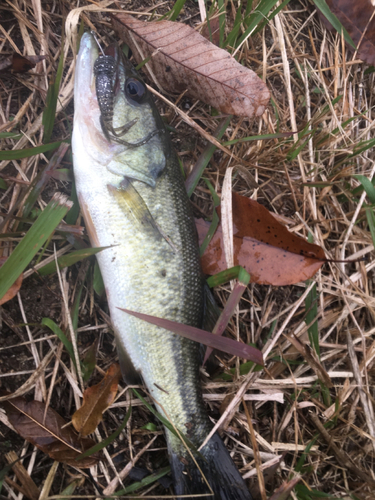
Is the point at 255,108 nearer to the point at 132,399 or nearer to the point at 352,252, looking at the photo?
the point at 352,252

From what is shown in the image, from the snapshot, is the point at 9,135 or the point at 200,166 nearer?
the point at 9,135

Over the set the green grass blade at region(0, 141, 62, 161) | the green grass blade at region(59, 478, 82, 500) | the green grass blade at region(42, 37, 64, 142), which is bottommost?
the green grass blade at region(59, 478, 82, 500)

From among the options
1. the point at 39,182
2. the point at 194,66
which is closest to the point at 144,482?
the point at 39,182

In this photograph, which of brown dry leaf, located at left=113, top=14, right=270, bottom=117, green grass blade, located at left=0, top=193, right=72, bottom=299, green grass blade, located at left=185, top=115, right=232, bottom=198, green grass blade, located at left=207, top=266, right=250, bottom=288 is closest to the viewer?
green grass blade, located at left=0, top=193, right=72, bottom=299

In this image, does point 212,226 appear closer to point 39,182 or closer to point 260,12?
point 39,182

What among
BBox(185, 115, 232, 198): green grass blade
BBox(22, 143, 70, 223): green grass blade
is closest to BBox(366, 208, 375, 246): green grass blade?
BBox(185, 115, 232, 198): green grass blade

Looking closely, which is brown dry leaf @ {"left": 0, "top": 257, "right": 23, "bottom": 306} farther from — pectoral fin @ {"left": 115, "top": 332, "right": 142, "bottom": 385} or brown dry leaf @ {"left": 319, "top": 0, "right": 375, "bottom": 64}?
brown dry leaf @ {"left": 319, "top": 0, "right": 375, "bottom": 64}

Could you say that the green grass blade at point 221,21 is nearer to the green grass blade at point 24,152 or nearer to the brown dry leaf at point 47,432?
the green grass blade at point 24,152
